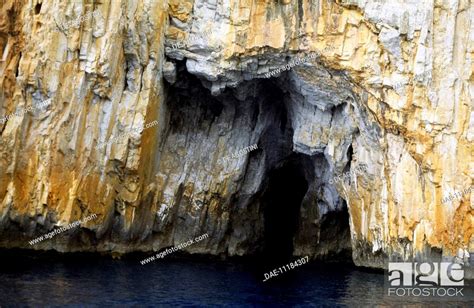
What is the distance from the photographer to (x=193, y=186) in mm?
36344

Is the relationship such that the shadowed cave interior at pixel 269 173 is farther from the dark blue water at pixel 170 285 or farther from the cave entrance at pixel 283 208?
the dark blue water at pixel 170 285

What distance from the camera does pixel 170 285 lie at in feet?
92.0

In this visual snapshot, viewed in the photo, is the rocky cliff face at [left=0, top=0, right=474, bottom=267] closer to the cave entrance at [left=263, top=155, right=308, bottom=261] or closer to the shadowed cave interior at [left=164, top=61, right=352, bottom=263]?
the shadowed cave interior at [left=164, top=61, right=352, bottom=263]

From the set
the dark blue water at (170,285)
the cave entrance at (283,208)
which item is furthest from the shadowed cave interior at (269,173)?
the dark blue water at (170,285)

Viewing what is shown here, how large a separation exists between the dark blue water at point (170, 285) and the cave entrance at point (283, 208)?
657cm

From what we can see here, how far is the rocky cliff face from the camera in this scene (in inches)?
1160

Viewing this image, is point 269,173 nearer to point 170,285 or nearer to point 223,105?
point 223,105

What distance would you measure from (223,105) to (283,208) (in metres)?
9.04

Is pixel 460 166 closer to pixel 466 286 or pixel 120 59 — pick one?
pixel 466 286

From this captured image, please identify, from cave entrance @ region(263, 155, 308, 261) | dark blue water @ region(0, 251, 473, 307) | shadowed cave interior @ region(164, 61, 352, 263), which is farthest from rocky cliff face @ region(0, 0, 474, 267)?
cave entrance @ region(263, 155, 308, 261)

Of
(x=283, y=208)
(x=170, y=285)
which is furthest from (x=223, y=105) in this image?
(x=170, y=285)

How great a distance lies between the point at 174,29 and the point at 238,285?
11.2 metres

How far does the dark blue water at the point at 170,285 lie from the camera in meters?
24.7

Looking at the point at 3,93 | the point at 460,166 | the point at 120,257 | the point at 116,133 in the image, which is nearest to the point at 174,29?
the point at 116,133
